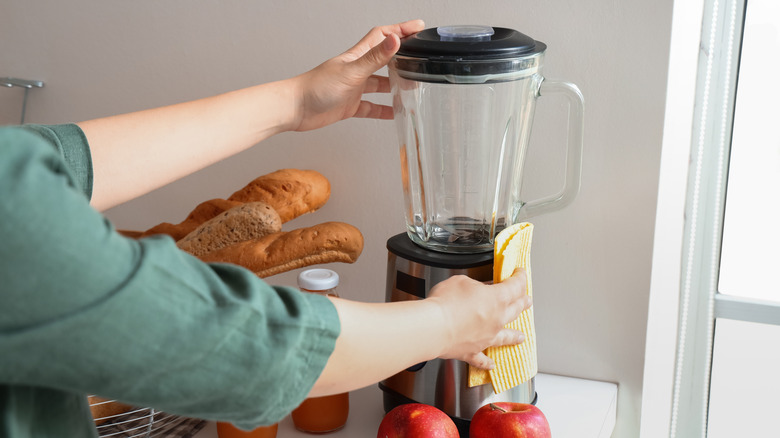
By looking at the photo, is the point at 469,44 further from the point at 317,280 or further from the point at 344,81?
the point at 317,280

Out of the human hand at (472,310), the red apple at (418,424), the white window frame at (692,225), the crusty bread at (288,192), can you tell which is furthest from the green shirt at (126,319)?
the white window frame at (692,225)

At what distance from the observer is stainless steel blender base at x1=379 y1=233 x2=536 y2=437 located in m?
0.80

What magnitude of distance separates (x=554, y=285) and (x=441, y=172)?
0.85 feet

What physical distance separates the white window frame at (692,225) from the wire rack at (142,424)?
2.10 feet

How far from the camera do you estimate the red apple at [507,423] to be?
2.42ft

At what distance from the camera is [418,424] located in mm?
748

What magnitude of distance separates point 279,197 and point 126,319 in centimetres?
62

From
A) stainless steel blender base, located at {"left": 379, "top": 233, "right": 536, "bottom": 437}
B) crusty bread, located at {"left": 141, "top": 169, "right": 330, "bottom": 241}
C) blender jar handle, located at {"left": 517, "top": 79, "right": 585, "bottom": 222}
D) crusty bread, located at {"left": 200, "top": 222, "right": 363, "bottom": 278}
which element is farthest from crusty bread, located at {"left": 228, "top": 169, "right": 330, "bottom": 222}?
blender jar handle, located at {"left": 517, "top": 79, "right": 585, "bottom": 222}

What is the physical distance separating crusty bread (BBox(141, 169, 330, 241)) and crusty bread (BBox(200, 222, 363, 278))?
0.11m

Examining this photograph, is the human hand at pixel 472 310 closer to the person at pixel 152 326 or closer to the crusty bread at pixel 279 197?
the person at pixel 152 326

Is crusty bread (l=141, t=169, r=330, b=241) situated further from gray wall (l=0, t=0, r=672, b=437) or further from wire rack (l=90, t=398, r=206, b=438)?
wire rack (l=90, t=398, r=206, b=438)

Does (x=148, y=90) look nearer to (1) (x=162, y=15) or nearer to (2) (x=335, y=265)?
(1) (x=162, y=15)

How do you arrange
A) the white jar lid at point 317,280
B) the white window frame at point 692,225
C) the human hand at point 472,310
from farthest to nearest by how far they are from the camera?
the white window frame at point 692,225 → the white jar lid at point 317,280 → the human hand at point 472,310

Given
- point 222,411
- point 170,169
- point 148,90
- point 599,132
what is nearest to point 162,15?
point 148,90
